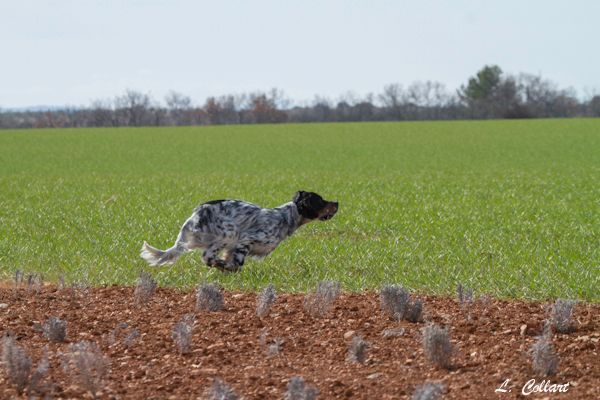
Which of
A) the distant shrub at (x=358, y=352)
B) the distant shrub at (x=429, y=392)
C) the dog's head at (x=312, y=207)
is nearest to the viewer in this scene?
the distant shrub at (x=429, y=392)

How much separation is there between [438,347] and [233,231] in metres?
5.50

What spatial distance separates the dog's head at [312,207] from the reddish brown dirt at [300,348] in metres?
2.82

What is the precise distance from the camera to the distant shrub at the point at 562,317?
720 cm

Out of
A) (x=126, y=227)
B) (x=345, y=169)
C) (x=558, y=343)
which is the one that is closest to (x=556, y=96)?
(x=345, y=169)

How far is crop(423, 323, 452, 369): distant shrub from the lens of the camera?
6211 mm

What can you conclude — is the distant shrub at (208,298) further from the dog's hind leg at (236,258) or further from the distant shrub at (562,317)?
the dog's hind leg at (236,258)

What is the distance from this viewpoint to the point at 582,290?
9883 millimetres

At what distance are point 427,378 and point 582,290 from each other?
4.33 m

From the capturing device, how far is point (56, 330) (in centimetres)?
726

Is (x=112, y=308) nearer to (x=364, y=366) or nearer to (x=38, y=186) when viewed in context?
(x=364, y=366)

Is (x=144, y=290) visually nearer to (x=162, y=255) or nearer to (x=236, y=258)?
(x=162, y=255)

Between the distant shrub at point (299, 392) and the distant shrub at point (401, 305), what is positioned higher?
the distant shrub at point (299, 392)

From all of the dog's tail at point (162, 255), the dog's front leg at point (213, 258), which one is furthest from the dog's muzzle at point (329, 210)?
the dog's tail at point (162, 255)

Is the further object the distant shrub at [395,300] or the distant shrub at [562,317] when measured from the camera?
the distant shrub at [395,300]
